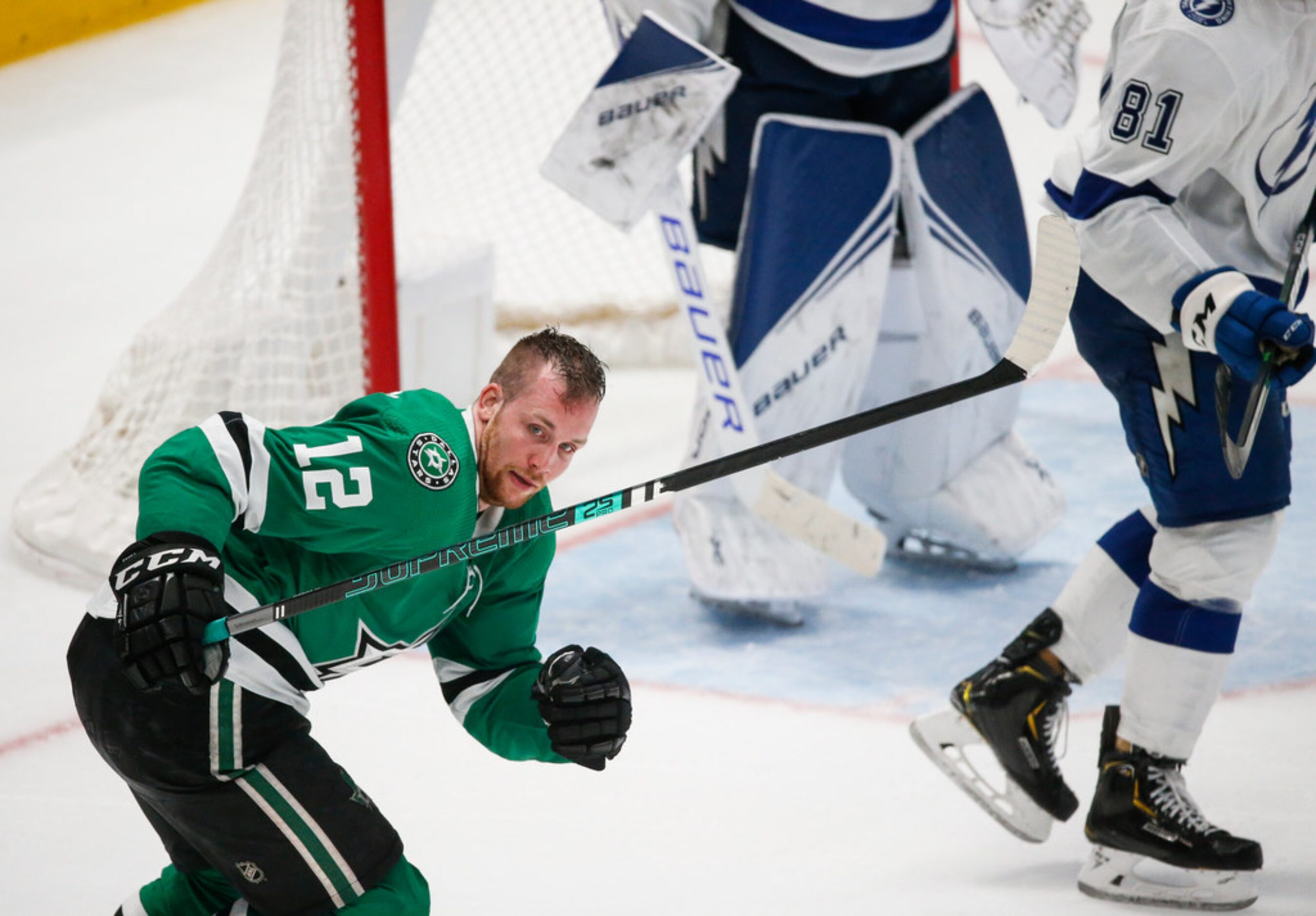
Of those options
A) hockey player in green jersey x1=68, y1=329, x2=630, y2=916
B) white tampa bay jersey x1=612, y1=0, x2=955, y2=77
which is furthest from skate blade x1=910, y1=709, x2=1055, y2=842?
white tampa bay jersey x1=612, y1=0, x2=955, y2=77

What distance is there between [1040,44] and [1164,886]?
1.68 metres

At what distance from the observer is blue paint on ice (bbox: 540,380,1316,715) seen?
3.16 metres

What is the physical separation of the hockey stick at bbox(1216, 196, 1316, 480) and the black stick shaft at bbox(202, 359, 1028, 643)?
0.33 m

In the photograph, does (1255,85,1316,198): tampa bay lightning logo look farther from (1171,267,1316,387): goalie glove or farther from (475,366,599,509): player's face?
(475,366,599,509): player's face

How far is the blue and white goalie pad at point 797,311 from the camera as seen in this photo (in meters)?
3.29

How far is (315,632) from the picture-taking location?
193 cm

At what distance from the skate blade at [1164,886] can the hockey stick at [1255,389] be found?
53 centimetres

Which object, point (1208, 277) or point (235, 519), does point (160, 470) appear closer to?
Answer: point (235, 519)

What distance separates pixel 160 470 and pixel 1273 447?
1378mm

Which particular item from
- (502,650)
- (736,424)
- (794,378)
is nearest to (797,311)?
(794,378)

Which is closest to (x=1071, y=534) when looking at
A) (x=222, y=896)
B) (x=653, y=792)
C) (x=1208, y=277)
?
(x=653, y=792)

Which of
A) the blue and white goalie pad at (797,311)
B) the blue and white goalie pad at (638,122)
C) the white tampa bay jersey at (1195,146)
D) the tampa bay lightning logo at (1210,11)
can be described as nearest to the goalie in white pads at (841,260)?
the blue and white goalie pad at (797,311)

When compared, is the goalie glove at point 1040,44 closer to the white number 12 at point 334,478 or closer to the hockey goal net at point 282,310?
the hockey goal net at point 282,310

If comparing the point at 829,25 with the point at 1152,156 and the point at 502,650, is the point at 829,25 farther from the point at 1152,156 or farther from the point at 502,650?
the point at 502,650
